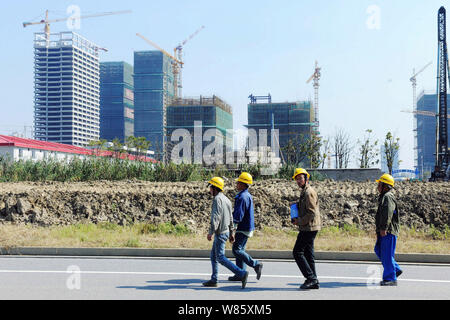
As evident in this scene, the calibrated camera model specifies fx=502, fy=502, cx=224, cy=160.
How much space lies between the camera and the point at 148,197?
61.7ft

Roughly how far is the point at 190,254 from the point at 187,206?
628 cm

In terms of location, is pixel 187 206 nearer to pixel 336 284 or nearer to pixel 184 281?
pixel 184 281

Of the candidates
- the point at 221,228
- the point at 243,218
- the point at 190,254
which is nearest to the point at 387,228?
the point at 243,218

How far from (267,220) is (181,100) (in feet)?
434

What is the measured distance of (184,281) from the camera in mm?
8547

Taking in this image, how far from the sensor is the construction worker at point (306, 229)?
7.66m

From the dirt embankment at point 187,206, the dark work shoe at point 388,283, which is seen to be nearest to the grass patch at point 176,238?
the dirt embankment at point 187,206

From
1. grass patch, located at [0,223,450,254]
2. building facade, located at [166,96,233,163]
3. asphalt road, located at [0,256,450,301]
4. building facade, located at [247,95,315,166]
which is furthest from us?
building facade, located at [247,95,315,166]

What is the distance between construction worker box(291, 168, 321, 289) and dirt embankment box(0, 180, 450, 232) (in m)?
7.85

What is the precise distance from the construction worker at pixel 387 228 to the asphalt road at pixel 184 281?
0.88 feet

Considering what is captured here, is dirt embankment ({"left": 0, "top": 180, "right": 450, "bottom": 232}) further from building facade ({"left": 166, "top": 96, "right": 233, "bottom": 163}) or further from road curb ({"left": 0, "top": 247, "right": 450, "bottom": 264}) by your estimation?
building facade ({"left": 166, "top": 96, "right": 233, "bottom": 163})

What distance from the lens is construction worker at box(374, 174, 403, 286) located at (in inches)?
310

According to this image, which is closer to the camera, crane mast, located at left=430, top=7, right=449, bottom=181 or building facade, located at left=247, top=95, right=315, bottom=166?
crane mast, located at left=430, top=7, right=449, bottom=181

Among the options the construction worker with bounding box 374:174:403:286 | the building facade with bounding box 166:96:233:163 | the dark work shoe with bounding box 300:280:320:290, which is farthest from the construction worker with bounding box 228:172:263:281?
the building facade with bounding box 166:96:233:163
